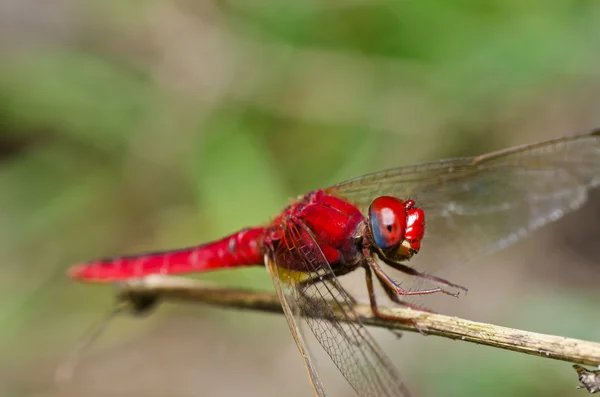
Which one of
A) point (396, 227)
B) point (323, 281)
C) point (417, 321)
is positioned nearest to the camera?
point (417, 321)

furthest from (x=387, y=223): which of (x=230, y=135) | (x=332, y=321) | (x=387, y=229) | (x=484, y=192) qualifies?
(x=230, y=135)

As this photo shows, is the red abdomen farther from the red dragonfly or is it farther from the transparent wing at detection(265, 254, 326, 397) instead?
the transparent wing at detection(265, 254, 326, 397)

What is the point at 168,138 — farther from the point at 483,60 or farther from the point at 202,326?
the point at 483,60

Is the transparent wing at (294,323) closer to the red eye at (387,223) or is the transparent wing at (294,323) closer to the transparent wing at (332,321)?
the transparent wing at (332,321)

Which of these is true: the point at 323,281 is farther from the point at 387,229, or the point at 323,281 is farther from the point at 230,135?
the point at 230,135

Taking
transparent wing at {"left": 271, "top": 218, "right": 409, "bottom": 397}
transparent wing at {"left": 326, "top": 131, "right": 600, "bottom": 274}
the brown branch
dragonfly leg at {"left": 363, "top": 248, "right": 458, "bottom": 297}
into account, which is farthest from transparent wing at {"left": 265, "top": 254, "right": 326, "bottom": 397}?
transparent wing at {"left": 326, "top": 131, "right": 600, "bottom": 274}

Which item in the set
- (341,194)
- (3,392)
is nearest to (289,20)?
(341,194)
